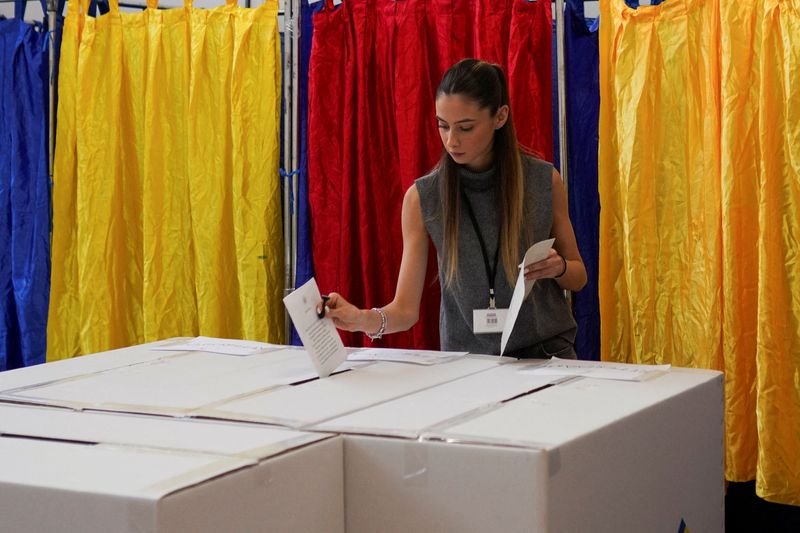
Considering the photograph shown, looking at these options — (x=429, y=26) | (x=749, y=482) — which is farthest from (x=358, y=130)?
(x=749, y=482)

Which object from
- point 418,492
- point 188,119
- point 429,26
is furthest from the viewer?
point 188,119

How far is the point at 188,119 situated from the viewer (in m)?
3.24

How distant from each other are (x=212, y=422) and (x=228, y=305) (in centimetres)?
197

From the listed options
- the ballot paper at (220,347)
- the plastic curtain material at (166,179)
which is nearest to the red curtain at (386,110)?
the plastic curtain material at (166,179)

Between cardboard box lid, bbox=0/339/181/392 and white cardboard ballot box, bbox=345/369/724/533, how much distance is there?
80 cm

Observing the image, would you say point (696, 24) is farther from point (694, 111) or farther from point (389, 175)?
point (389, 175)

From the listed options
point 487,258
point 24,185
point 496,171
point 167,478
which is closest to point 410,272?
point 487,258

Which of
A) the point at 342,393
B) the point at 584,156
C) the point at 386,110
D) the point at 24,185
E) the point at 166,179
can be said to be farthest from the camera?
the point at 24,185

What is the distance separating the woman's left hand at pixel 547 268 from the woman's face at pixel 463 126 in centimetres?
35

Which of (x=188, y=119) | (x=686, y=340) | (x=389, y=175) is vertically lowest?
(x=686, y=340)

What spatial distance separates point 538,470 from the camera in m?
1.06

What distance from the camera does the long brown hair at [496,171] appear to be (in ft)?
7.40

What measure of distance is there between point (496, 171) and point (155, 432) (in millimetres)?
1291

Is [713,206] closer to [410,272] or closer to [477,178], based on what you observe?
[477,178]
